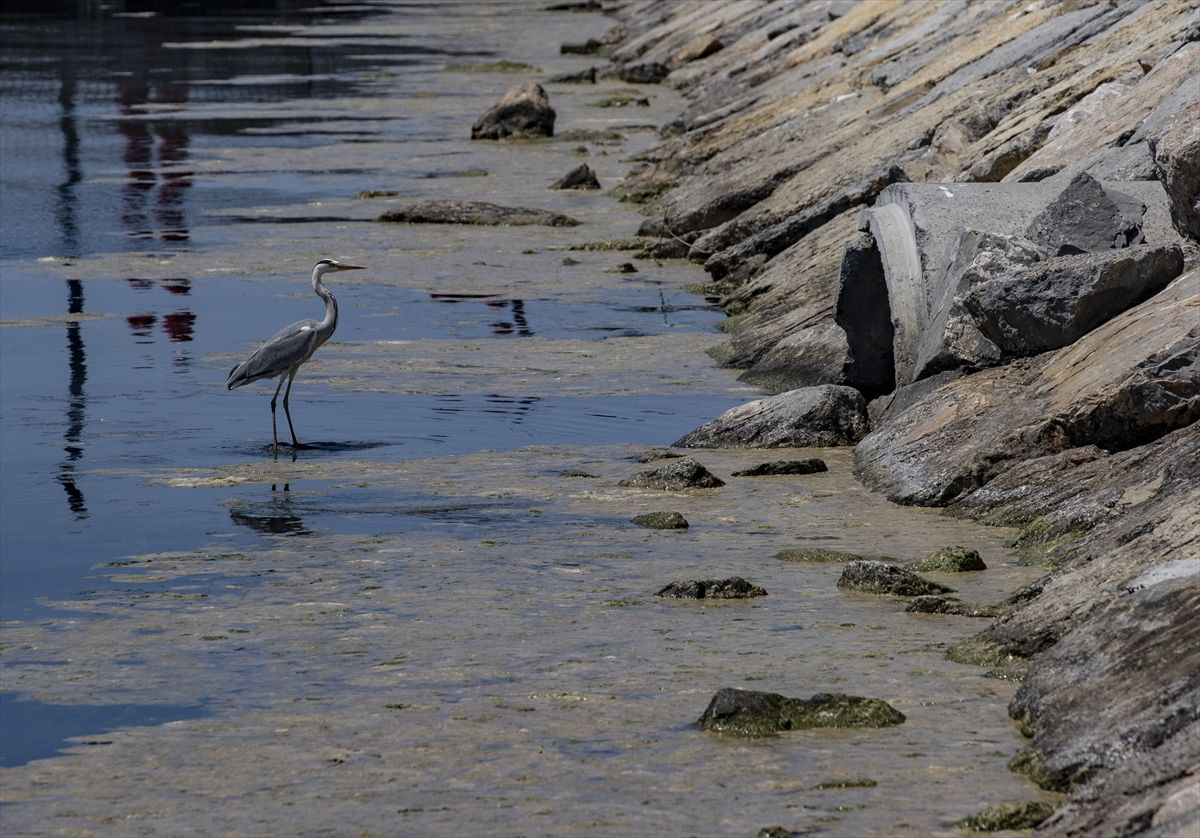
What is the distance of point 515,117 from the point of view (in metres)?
31.2

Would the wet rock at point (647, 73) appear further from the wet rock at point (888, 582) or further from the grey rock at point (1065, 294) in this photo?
the wet rock at point (888, 582)

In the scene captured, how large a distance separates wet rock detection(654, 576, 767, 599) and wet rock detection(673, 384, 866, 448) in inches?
133

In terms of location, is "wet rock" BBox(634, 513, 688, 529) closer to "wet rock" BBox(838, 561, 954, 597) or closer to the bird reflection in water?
"wet rock" BBox(838, 561, 954, 597)

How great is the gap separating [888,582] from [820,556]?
2.46 feet

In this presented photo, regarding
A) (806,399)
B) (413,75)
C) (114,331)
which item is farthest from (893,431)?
(413,75)

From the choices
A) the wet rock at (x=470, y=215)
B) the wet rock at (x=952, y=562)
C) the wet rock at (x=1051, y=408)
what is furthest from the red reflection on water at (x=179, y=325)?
the wet rock at (x=952, y=562)

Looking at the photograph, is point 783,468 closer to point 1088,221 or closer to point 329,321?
point 1088,221

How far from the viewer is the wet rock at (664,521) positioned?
1007cm

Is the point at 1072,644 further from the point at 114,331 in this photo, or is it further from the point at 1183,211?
the point at 114,331

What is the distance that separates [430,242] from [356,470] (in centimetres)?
978

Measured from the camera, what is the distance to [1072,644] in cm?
688

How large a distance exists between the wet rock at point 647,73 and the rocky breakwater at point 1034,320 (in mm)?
17998

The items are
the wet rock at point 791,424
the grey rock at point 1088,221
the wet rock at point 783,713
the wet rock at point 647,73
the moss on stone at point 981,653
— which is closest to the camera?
the wet rock at point 783,713

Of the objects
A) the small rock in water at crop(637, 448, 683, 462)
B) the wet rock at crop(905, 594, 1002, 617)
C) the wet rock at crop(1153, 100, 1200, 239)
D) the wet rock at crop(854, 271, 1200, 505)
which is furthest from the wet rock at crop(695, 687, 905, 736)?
the small rock in water at crop(637, 448, 683, 462)
